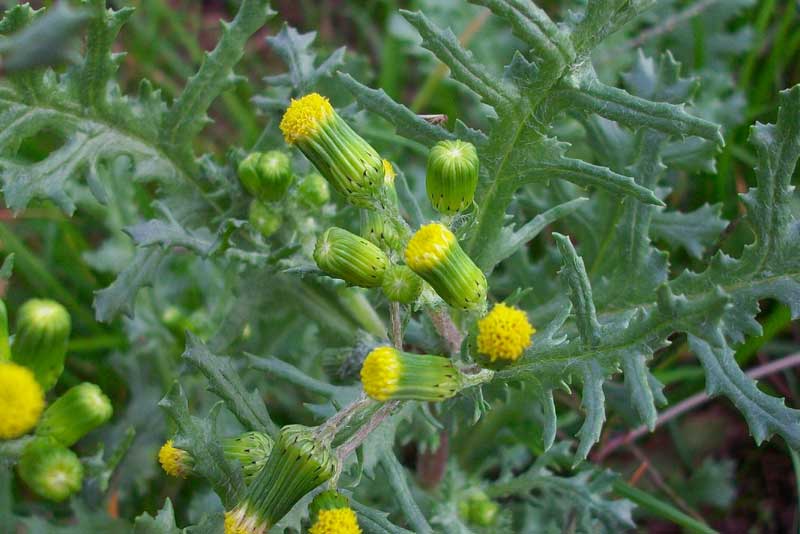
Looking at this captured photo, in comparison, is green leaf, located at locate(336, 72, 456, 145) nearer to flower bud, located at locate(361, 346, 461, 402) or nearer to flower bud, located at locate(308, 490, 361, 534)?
flower bud, located at locate(361, 346, 461, 402)

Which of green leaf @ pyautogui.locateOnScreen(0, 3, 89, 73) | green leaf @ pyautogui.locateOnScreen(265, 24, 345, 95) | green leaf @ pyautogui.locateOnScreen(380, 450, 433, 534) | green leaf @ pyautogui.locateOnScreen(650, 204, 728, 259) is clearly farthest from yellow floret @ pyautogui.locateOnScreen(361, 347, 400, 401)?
green leaf @ pyautogui.locateOnScreen(650, 204, 728, 259)

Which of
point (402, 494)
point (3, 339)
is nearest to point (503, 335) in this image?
point (402, 494)

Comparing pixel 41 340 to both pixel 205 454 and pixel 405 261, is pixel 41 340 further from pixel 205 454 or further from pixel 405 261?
pixel 405 261

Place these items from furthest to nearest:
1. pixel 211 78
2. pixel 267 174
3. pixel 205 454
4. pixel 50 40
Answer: pixel 211 78 < pixel 267 174 < pixel 205 454 < pixel 50 40

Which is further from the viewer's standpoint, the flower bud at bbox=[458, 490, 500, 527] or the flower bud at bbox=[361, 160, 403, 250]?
the flower bud at bbox=[458, 490, 500, 527]

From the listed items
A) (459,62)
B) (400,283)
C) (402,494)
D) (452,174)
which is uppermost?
(459,62)

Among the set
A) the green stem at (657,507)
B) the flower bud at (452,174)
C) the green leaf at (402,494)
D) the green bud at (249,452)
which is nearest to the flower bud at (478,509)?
the green stem at (657,507)

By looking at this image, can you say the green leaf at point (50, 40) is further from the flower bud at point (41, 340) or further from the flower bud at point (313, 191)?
the flower bud at point (313, 191)
